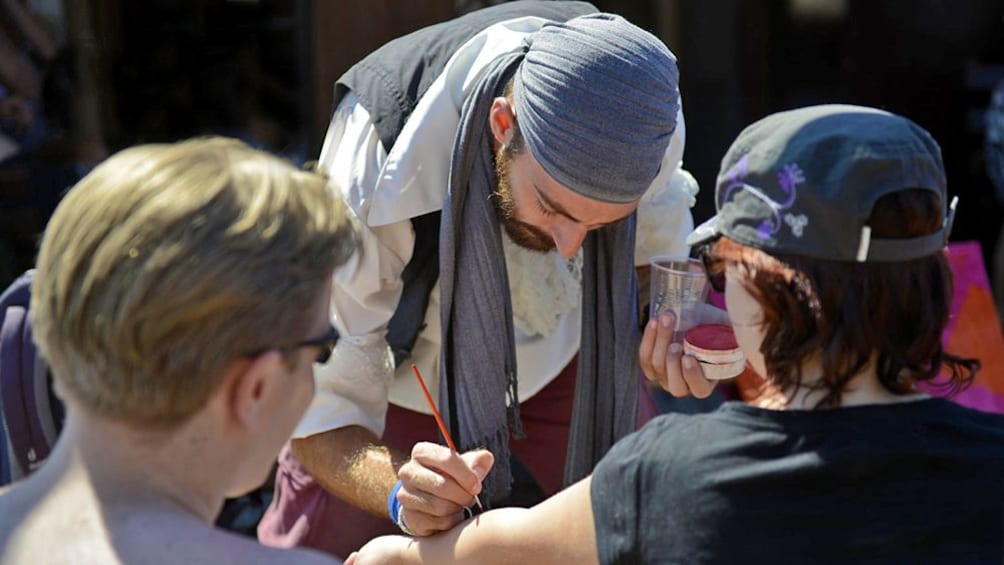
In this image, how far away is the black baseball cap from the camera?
1557 mm

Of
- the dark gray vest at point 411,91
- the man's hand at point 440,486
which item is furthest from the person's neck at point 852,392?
the dark gray vest at point 411,91

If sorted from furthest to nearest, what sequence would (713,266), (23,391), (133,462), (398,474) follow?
(23,391)
(398,474)
(713,266)
(133,462)

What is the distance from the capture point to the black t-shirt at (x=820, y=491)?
154 cm

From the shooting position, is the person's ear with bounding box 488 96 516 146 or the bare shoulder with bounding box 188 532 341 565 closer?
the bare shoulder with bounding box 188 532 341 565

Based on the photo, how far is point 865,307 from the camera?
A: 62.2 inches

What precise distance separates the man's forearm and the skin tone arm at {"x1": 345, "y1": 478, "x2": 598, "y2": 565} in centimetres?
28

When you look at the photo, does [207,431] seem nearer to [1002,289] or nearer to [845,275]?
[845,275]

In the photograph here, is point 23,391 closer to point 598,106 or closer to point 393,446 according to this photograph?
point 393,446

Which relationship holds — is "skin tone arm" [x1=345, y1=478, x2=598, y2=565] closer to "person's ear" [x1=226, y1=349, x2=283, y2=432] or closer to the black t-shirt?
the black t-shirt

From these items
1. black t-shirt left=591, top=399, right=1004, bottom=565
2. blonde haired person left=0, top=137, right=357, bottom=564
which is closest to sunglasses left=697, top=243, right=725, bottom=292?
black t-shirt left=591, top=399, right=1004, bottom=565

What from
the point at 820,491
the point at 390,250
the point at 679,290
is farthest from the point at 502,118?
the point at 820,491

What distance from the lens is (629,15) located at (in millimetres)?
4648

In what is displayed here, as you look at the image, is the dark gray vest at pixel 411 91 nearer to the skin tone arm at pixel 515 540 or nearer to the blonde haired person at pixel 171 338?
the skin tone arm at pixel 515 540

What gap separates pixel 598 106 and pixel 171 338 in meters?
1.14
